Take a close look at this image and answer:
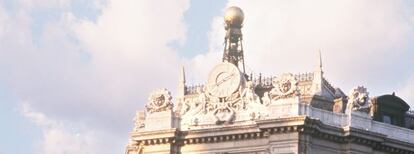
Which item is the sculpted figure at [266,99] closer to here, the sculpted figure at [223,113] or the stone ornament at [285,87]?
the stone ornament at [285,87]

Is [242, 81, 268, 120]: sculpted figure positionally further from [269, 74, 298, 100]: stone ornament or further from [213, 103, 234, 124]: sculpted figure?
[269, 74, 298, 100]: stone ornament

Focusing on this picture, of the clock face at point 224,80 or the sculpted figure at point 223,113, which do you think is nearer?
the sculpted figure at point 223,113

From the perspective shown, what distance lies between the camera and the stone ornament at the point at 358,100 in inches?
3752

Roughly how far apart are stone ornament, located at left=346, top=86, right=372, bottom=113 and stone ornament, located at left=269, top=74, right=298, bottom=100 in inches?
192

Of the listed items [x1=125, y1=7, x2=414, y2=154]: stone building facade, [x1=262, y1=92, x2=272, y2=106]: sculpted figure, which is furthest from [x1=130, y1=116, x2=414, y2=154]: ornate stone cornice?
[x1=262, y1=92, x2=272, y2=106]: sculpted figure

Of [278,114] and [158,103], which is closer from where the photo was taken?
[278,114]

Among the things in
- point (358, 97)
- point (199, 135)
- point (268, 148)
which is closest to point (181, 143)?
point (199, 135)

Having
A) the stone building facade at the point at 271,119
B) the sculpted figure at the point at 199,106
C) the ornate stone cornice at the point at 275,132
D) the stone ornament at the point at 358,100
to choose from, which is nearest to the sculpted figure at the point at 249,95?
the stone building facade at the point at 271,119

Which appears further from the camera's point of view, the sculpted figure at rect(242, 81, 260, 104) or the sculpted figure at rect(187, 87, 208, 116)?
the sculpted figure at rect(187, 87, 208, 116)

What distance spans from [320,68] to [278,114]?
902 cm

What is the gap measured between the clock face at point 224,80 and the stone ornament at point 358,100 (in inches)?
332

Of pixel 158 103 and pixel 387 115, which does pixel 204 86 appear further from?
pixel 387 115

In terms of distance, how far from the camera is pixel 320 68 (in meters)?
100

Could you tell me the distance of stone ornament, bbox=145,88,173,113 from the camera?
98.7 metres
